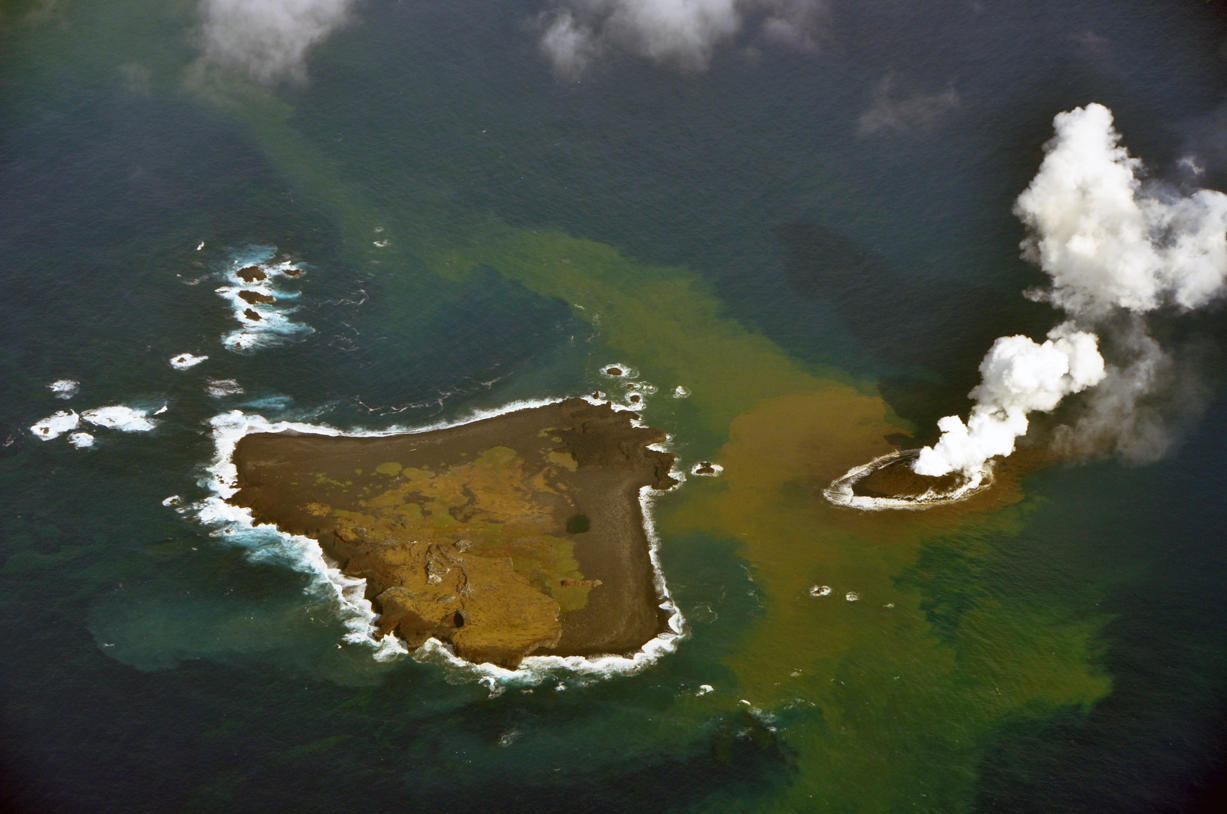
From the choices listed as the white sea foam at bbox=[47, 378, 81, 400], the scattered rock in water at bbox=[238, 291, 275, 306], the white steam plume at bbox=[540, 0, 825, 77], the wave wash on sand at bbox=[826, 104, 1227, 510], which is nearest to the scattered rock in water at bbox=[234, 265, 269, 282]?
the scattered rock in water at bbox=[238, 291, 275, 306]

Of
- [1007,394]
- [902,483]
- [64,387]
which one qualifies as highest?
[64,387]

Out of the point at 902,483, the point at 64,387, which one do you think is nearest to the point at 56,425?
the point at 64,387

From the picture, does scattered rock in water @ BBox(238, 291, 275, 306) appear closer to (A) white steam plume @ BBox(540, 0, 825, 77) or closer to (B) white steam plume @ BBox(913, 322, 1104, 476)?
(A) white steam plume @ BBox(540, 0, 825, 77)

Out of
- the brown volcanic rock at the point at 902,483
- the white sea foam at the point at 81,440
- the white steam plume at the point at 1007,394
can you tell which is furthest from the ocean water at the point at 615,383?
the white steam plume at the point at 1007,394

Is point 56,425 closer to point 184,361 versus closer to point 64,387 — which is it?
point 64,387

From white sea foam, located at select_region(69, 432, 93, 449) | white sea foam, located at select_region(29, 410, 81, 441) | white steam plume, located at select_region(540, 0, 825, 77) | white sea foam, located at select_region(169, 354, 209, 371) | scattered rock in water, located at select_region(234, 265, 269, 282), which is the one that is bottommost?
white sea foam, located at select_region(69, 432, 93, 449)

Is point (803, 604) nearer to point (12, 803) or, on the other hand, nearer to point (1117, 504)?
point (1117, 504)

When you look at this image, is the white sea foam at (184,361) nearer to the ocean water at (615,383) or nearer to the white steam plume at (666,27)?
the ocean water at (615,383)
